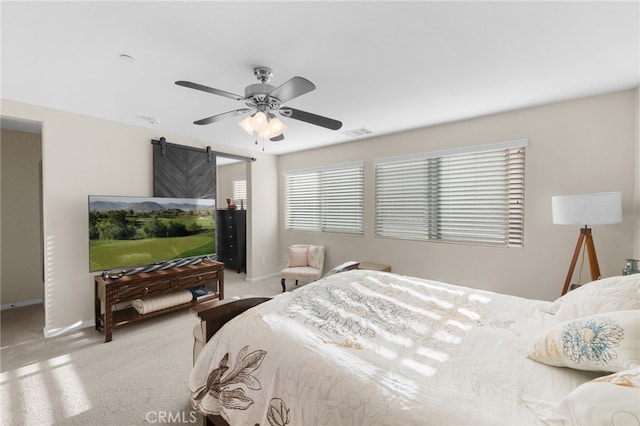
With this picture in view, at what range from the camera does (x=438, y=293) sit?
2.08m

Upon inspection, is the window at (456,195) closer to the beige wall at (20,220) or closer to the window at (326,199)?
the window at (326,199)

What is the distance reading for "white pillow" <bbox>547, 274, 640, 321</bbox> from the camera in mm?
1259

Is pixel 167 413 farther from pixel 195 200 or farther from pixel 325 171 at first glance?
pixel 325 171

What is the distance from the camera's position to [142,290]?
3.10 metres

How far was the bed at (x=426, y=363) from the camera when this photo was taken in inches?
36.0

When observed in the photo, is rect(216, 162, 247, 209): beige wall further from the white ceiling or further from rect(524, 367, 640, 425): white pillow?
rect(524, 367, 640, 425): white pillow

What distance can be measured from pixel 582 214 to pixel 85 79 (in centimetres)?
437

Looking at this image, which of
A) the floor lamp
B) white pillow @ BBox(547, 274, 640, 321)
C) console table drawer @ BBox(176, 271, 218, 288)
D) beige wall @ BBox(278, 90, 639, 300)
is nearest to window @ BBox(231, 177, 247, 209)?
console table drawer @ BBox(176, 271, 218, 288)

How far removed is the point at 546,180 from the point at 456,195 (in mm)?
911

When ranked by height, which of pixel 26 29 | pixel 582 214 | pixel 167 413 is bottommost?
pixel 167 413

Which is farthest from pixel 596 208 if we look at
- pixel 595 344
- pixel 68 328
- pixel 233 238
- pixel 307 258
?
pixel 233 238

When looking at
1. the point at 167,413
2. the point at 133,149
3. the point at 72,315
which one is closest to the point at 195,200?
the point at 133,149

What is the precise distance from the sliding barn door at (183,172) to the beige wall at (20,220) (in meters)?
1.87

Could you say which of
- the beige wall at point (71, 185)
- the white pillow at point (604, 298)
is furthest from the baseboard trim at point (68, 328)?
the white pillow at point (604, 298)
